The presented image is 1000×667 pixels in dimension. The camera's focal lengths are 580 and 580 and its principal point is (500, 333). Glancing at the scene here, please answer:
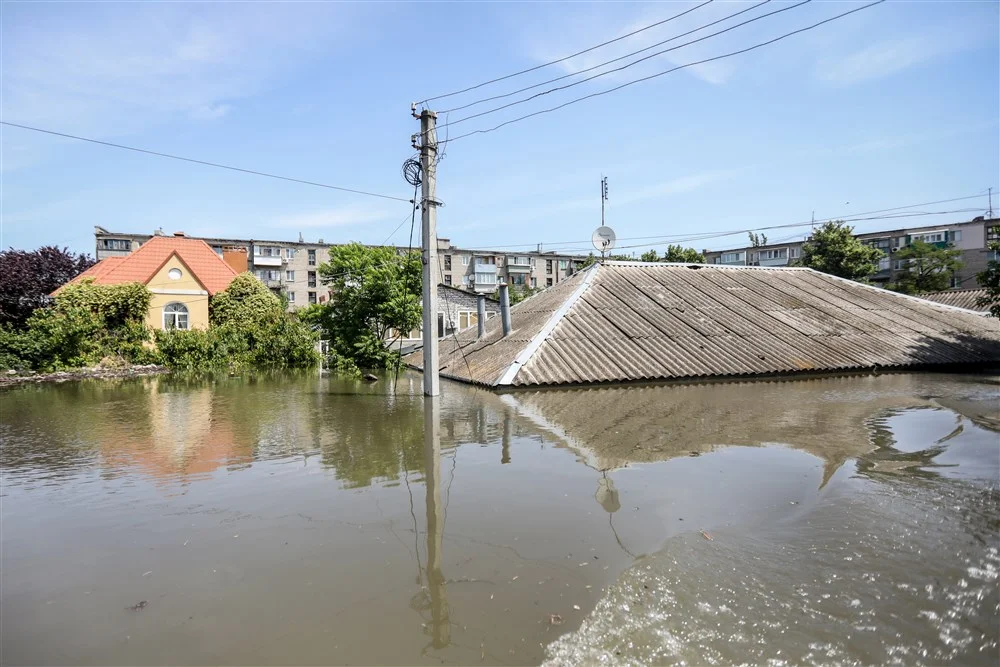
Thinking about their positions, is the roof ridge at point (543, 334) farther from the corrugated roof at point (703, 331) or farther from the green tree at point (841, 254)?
the green tree at point (841, 254)

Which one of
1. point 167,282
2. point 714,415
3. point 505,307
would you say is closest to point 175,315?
point 167,282

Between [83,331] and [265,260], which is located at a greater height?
[265,260]

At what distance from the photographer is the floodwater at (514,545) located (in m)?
3.78

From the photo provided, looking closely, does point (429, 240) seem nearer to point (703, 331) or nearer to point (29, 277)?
point (703, 331)

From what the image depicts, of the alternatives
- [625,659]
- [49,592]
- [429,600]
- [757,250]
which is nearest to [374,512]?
[429,600]

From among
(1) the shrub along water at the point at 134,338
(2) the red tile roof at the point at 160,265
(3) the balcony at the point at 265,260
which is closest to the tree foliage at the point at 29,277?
(2) the red tile roof at the point at 160,265

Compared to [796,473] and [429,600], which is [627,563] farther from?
[796,473]

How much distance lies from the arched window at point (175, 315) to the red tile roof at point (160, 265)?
6.01 ft

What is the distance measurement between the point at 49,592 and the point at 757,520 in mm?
6223

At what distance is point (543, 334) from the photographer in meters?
17.9

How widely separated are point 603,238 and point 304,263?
58119 mm

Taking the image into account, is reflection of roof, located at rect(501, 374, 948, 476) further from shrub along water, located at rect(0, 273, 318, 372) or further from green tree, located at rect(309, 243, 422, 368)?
shrub along water, located at rect(0, 273, 318, 372)

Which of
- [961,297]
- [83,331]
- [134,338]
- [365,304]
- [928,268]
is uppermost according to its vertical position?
[928,268]

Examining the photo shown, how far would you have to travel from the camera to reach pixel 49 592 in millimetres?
4613
